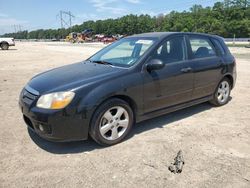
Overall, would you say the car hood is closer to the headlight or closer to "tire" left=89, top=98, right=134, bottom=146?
the headlight

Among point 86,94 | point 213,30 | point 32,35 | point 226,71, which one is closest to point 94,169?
point 86,94

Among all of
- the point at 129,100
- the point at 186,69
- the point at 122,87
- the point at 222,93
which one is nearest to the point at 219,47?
the point at 222,93

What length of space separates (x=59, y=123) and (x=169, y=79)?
199 centimetres

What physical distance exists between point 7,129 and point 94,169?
2.15 m

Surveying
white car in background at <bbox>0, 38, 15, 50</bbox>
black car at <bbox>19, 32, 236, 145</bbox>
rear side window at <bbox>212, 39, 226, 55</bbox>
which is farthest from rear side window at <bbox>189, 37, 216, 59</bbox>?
white car in background at <bbox>0, 38, 15, 50</bbox>

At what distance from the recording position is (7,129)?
15.8 feet

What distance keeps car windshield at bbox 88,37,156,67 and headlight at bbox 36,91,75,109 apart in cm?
114

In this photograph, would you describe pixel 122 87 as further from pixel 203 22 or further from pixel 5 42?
pixel 203 22

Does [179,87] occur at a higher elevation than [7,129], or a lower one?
higher

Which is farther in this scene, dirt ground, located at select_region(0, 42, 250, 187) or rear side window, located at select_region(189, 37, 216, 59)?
rear side window, located at select_region(189, 37, 216, 59)

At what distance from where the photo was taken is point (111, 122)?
4.10 meters

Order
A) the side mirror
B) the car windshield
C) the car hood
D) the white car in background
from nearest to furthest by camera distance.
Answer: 1. the car hood
2. the side mirror
3. the car windshield
4. the white car in background

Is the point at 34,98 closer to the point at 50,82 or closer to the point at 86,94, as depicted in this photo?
the point at 50,82

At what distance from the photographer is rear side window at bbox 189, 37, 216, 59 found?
5.26 meters
